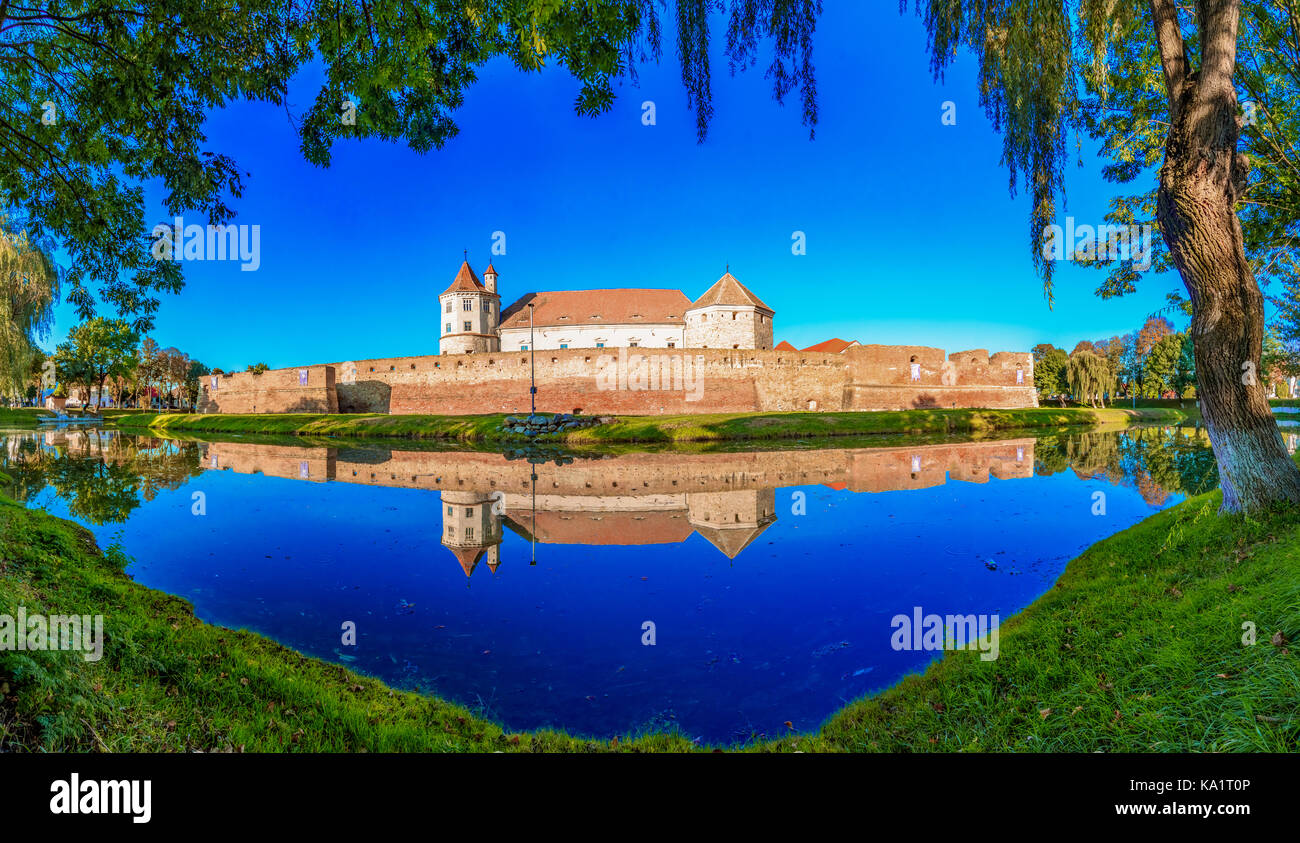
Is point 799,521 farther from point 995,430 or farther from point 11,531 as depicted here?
point 995,430

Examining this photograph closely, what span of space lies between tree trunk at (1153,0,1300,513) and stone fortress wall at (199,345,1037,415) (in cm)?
3397

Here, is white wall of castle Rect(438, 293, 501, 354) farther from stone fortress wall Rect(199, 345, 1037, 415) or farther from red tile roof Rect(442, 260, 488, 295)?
stone fortress wall Rect(199, 345, 1037, 415)

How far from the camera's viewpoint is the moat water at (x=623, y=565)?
421cm

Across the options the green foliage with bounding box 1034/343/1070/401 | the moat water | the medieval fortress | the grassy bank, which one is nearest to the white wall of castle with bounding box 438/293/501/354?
the medieval fortress

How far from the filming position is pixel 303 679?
386cm

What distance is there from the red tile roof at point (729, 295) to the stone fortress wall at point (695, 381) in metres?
13.5

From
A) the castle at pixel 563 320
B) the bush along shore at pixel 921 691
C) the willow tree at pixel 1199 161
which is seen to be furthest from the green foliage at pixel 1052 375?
the bush along shore at pixel 921 691

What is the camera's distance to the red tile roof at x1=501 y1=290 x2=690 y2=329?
204 ft

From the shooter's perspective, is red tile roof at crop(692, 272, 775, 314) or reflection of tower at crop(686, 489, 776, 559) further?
red tile roof at crop(692, 272, 775, 314)

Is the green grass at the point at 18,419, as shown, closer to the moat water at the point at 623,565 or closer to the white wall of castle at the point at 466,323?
the white wall of castle at the point at 466,323

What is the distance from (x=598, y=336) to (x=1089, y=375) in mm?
49976

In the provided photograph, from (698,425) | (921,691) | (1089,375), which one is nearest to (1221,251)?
(921,691)

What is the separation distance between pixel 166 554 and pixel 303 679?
6356 millimetres

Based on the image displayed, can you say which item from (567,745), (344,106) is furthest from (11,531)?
(567,745)
